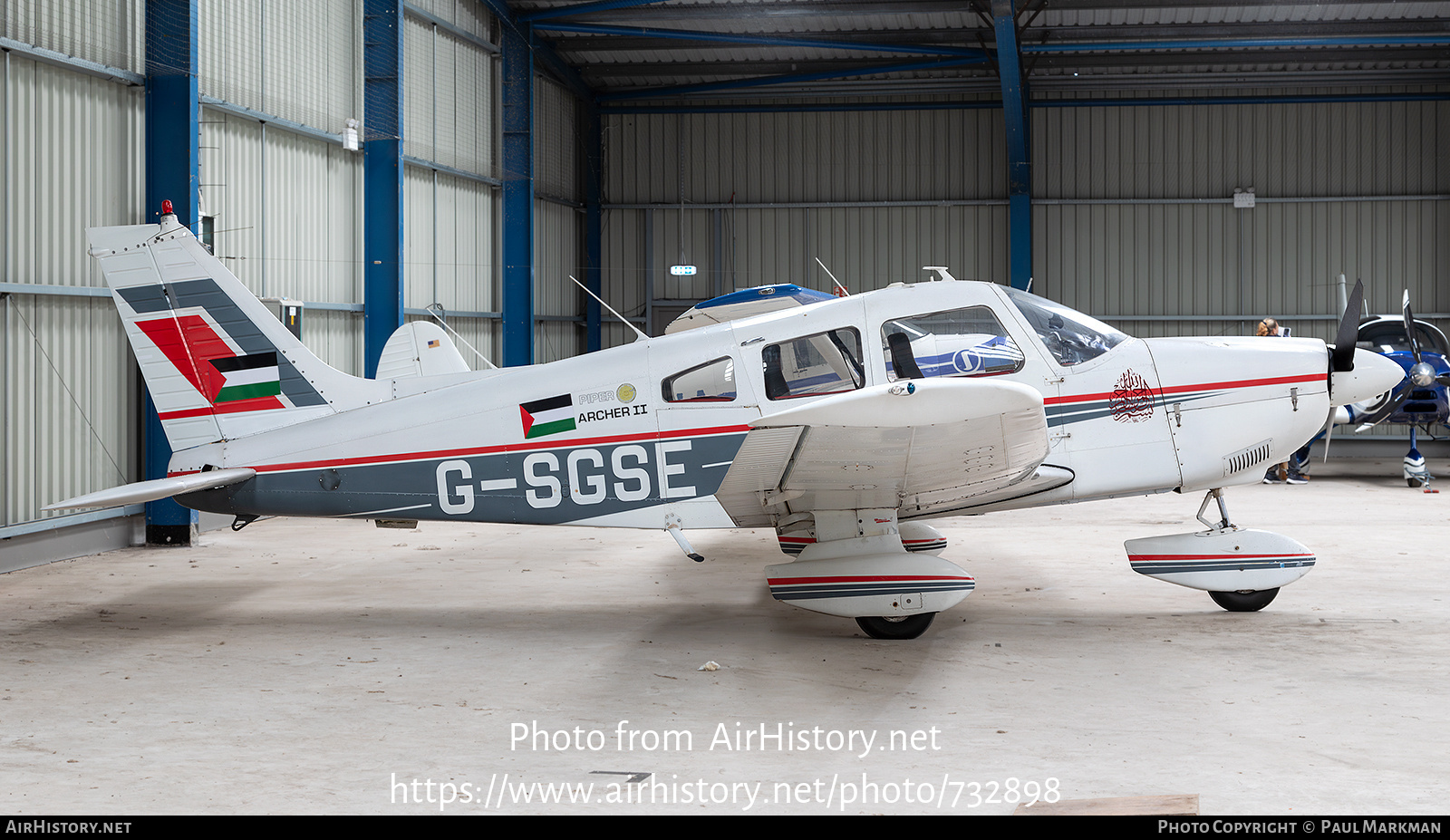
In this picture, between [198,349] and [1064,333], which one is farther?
[198,349]

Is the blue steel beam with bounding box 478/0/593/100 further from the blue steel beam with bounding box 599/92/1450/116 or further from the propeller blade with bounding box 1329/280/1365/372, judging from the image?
the propeller blade with bounding box 1329/280/1365/372

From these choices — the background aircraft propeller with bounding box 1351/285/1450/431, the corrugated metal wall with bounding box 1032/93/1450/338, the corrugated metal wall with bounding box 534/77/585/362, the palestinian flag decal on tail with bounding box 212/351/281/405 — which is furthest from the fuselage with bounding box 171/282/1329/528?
the corrugated metal wall with bounding box 1032/93/1450/338

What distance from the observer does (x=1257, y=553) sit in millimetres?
6797

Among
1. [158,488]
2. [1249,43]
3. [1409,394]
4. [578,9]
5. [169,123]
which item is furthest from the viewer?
[578,9]

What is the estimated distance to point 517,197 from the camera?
61.7 ft

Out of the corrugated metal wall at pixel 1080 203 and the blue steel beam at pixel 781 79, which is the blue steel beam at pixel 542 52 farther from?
the corrugated metal wall at pixel 1080 203

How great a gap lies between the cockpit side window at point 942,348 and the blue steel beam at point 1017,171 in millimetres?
12387

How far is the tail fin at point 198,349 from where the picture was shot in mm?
6863

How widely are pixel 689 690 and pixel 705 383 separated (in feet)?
6.15

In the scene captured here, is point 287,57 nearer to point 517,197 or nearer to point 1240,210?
point 517,197

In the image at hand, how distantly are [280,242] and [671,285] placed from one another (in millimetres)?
10877

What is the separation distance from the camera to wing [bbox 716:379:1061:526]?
503cm

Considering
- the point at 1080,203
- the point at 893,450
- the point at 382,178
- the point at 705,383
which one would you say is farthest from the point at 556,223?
Answer: the point at 893,450

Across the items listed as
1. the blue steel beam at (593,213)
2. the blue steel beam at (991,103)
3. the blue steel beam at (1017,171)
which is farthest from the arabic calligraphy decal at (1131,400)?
the blue steel beam at (593,213)
